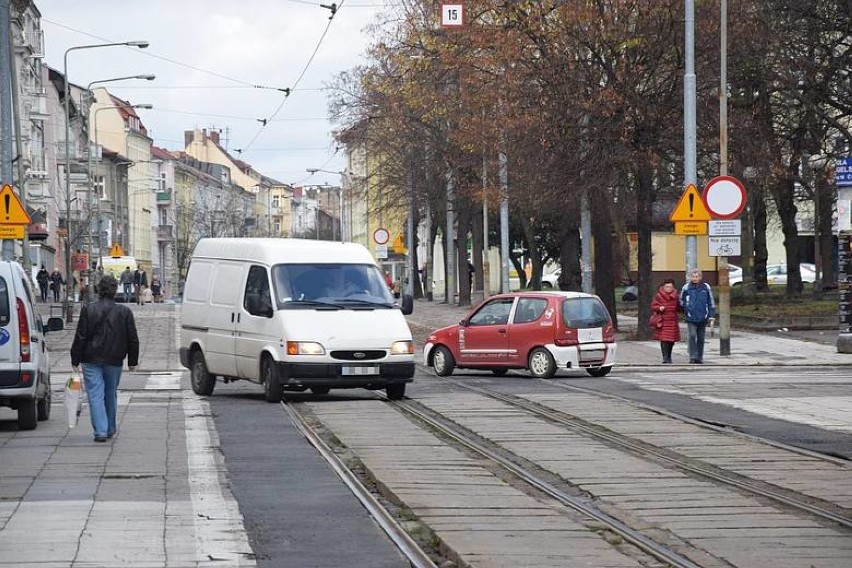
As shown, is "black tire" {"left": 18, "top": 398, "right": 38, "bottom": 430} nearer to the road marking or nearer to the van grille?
the road marking

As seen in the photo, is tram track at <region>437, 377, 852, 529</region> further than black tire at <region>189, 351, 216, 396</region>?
No

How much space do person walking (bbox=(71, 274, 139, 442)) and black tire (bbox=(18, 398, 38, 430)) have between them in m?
1.54

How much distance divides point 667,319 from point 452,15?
37.2ft

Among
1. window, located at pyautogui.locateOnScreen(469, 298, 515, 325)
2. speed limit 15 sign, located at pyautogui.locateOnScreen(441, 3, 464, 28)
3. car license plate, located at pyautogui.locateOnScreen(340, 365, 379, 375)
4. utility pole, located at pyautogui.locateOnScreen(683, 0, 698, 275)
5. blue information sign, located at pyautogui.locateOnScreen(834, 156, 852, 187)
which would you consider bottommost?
car license plate, located at pyautogui.locateOnScreen(340, 365, 379, 375)

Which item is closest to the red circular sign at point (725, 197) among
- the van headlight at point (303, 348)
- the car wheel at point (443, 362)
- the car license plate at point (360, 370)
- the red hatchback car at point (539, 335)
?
the red hatchback car at point (539, 335)

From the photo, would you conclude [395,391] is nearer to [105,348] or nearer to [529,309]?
[529,309]

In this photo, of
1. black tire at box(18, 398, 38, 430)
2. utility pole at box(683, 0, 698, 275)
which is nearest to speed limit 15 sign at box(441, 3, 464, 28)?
utility pole at box(683, 0, 698, 275)

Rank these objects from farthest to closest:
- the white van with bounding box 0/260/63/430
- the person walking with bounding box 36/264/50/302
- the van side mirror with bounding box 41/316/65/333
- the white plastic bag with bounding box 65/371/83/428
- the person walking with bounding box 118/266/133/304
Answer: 1. the person walking with bounding box 36/264/50/302
2. the person walking with bounding box 118/266/133/304
3. the van side mirror with bounding box 41/316/65/333
4. the white van with bounding box 0/260/63/430
5. the white plastic bag with bounding box 65/371/83/428

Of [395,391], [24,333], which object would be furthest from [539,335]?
[24,333]

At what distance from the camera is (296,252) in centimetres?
2258

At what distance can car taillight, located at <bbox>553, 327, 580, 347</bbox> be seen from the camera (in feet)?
87.9

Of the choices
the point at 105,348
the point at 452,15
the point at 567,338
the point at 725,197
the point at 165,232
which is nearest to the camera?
the point at 105,348

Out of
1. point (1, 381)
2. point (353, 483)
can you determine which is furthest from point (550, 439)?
point (1, 381)

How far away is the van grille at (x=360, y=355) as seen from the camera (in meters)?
21.3
